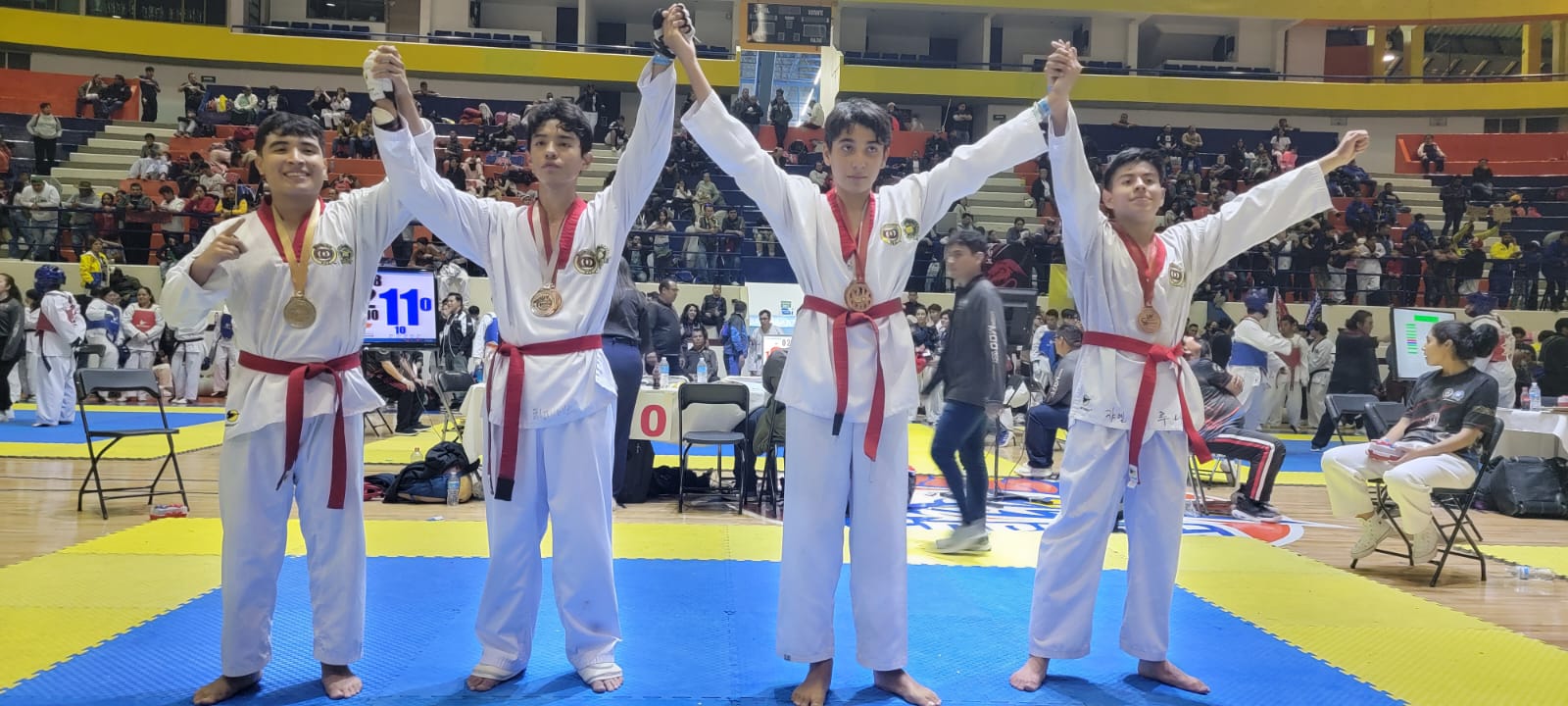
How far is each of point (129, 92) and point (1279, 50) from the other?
28507 mm

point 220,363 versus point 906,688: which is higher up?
point 220,363

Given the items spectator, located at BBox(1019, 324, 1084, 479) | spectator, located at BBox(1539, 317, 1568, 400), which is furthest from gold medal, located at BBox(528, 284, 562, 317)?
spectator, located at BBox(1539, 317, 1568, 400)

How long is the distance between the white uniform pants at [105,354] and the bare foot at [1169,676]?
44.8 feet

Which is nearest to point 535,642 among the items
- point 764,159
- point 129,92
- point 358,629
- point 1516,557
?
point 358,629

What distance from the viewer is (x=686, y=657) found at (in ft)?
11.9

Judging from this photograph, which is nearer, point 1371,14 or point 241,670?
point 241,670

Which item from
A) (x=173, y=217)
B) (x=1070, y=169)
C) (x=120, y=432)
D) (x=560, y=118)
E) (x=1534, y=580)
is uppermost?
(x=173, y=217)

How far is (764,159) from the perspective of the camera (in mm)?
3266

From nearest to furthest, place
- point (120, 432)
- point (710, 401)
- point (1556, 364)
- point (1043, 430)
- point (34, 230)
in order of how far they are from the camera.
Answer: point (120, 432) < point (710, 401) < point (1043, 430) < point (1556, 364) < point (34, 230)

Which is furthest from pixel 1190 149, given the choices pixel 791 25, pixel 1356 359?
pixel 1356 359

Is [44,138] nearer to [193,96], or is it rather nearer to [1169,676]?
[193,96]

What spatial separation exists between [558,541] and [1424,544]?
16.4ft

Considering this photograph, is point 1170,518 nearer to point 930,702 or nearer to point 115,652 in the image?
point 930,702

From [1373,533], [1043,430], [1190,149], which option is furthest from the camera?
[1190,149]
